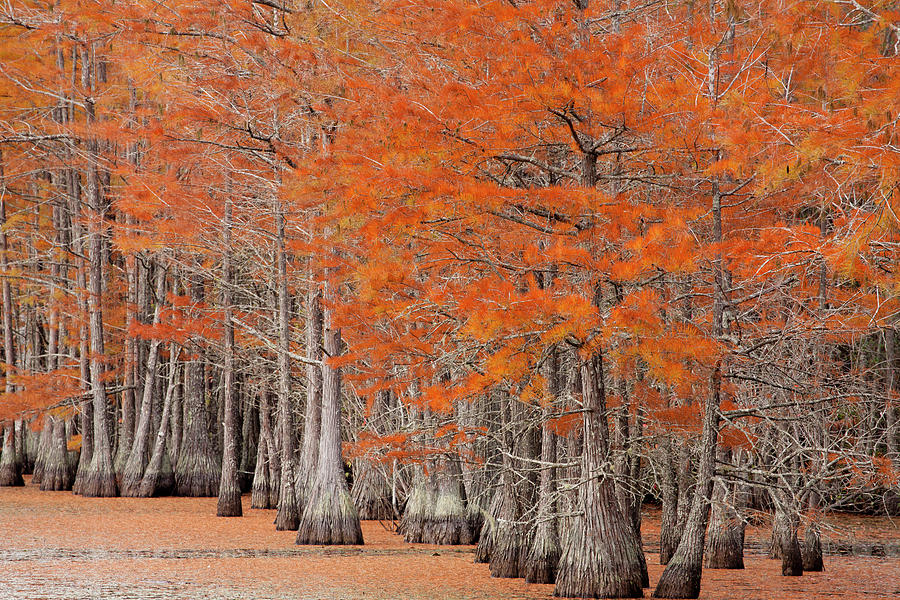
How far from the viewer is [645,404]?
38.8 ft

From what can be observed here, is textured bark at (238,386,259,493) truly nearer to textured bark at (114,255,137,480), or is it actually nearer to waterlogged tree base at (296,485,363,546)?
textured bark at (114,255,137,480)

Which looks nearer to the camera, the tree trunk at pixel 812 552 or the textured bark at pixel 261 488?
the tree trunk at pixel 812 552

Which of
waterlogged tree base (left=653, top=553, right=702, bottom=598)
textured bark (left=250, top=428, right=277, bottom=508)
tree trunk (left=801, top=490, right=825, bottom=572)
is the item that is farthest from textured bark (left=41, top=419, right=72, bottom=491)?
waterlogged tree base (left=653, top=553, right=702, bottom=598)

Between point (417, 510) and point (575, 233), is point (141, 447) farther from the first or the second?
point (575, 233)

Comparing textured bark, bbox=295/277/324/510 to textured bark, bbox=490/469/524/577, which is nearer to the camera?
textured bark, bbox=490/469/524/577

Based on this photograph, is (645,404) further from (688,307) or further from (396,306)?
(396,306)

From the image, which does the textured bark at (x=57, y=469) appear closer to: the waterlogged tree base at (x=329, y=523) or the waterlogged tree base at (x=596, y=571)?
the waterlogged tree base at (x=329, y=523)

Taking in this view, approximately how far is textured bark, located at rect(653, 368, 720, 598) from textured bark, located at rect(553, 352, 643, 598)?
1.08 feet

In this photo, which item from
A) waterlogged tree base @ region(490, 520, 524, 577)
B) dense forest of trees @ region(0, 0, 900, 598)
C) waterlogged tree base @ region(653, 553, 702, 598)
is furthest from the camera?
waterlogged tree base @ region(490, 520, 524, 577)

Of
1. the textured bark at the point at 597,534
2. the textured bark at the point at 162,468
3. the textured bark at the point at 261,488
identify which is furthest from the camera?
the textured bark at the point at 162,468

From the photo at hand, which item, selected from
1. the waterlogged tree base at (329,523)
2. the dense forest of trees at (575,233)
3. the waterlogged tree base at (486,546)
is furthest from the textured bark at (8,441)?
the waterlogged tree base at (486,546)

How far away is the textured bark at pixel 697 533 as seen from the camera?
987 centimetres

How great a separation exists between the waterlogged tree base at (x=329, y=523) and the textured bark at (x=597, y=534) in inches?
229

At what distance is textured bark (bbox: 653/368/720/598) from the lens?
9867 millimetres
